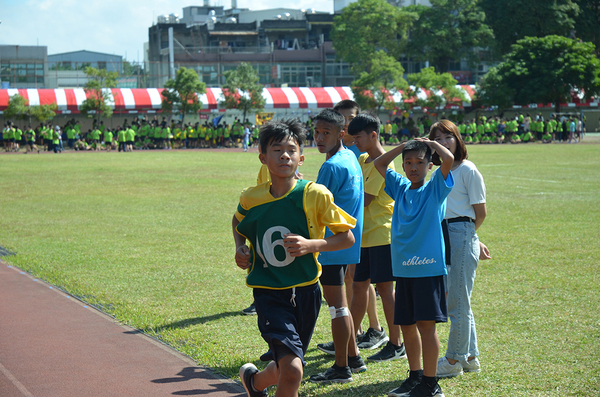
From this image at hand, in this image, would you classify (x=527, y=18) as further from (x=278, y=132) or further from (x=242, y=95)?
(x=278, y=132)

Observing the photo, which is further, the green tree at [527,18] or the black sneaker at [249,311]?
the green tree at [527,18]

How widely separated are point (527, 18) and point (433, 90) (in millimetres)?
24623

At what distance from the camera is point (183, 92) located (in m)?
53.2

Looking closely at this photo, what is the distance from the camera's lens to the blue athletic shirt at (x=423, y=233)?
14.0ft

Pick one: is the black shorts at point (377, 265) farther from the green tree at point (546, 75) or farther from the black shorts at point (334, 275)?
the green tree at point (546, 75)

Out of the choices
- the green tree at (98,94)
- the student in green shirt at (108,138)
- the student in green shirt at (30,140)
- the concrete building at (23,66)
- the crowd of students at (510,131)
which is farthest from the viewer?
the concrete building at (23,66)

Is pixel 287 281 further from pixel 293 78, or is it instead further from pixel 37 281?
pixel 293 78

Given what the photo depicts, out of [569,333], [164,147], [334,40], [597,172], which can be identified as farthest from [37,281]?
[334,40]

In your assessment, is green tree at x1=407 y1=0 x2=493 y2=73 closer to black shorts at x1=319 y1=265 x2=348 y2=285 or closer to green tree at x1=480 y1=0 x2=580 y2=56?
green tree at x1=480 y1=0 x2=580 y2=56

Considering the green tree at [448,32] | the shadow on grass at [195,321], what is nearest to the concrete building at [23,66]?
the green tree at [448,32]

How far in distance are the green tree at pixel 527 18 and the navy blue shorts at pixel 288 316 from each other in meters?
76.7

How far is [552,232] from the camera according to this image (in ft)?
36.3

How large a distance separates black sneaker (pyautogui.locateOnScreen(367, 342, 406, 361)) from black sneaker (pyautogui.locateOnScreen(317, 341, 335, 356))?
0.32 meters

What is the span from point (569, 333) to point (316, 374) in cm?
252
